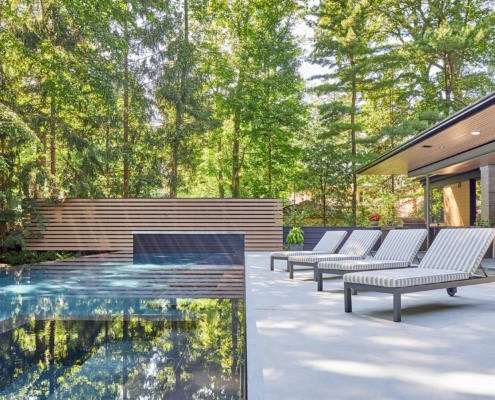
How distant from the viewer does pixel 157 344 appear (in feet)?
13.8

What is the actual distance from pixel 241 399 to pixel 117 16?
12.7 m

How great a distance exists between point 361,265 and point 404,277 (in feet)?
5.28

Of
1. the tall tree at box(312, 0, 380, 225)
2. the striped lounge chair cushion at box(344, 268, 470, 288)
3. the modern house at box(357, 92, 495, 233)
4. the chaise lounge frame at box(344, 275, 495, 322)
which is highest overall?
the tall tree at box(312, 0, 380, 225)

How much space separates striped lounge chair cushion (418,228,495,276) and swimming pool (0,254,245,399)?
2476 mm

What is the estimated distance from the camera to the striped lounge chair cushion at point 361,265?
6.06 meters

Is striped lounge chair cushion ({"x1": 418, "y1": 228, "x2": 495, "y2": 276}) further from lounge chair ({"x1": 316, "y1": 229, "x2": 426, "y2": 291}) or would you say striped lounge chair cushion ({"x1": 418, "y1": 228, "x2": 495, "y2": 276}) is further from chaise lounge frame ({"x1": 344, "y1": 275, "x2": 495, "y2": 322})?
lounge chair ({"x1": 316, "y1": 229, "x2": 426, "y2": 291})

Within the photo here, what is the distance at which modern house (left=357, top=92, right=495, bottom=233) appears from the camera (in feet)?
26.4

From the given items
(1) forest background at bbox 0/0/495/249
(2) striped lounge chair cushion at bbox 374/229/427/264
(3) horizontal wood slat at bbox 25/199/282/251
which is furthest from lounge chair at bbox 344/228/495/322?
(3) horizontal wood slat at bbox 25/199/282/251

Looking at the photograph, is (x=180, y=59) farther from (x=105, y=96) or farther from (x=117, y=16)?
(x=105, y=96)

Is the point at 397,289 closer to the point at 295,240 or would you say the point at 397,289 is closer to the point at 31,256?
the point at 295,240

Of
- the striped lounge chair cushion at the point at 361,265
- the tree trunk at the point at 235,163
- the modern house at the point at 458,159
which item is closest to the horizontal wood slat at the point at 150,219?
the modern house at the point at 458,159

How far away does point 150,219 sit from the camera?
16.0 m

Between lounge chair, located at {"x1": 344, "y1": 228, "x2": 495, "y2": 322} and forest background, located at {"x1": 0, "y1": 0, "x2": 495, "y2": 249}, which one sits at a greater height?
forest background, located at {"x1": 0, "y1": 0, "x2": 495, "y2": 249}

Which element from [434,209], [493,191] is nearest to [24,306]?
[493,191]
